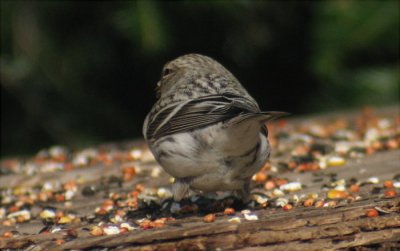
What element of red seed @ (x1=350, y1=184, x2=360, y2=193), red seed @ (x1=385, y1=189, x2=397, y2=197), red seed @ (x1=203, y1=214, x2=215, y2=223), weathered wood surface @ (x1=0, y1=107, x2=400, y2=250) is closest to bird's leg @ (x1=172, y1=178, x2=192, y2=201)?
weathered wood surface @ (x1=0, y1=107, x2=400, y2=250)

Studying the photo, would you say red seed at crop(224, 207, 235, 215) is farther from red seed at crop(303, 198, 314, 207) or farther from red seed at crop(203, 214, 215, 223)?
red seed at crop(303, 198, 314, 207)

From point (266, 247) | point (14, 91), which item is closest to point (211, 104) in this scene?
point (266, 247)

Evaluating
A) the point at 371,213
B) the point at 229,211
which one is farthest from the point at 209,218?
the point at 371,213

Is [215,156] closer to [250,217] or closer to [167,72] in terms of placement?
[250,217]

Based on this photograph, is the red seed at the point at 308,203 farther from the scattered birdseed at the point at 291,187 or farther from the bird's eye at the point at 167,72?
the bird's eye at the point at 167,72

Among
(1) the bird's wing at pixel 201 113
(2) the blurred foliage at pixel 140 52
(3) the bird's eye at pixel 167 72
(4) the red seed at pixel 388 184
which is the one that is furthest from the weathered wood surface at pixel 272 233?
(2) the blurred foliage at pixel 140 52

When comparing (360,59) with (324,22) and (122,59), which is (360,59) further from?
(122,59)
